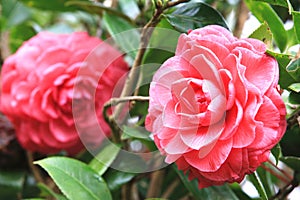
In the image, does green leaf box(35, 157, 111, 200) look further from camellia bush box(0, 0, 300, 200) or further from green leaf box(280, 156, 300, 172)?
green leaf box(280, 156, 300, 172)

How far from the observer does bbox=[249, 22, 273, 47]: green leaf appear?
21.6 inches

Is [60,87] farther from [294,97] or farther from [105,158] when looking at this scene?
[294,97]

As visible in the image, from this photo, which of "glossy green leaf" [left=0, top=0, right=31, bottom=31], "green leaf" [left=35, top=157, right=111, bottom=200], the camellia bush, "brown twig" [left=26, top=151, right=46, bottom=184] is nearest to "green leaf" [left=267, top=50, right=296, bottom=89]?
the camellia bush

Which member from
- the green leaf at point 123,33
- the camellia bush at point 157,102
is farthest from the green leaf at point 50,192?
the green leaf at point 123,33

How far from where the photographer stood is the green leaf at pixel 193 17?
0.62m

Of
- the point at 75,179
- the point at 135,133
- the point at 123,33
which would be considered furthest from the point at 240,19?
the point at 75,179

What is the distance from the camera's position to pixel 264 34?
1.81ft

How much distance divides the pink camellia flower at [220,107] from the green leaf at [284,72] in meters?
0.03

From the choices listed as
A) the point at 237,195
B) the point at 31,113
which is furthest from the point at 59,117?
the point at 237,195

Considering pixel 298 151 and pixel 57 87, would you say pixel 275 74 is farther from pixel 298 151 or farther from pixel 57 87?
pixel 57 87

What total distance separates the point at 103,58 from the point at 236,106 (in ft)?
1.23

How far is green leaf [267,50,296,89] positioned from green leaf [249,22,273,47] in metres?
0.02

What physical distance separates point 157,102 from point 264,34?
0.14 metres

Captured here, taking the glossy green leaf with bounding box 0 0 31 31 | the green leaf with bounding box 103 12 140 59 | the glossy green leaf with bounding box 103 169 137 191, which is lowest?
the glossy green leaf with bounding box 103 169 137 191
